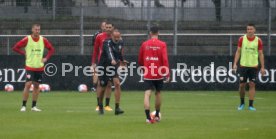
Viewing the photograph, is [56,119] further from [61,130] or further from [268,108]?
[268,108]

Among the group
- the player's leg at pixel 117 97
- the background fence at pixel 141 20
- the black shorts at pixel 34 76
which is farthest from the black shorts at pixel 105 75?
the background fence at pixel 141 20

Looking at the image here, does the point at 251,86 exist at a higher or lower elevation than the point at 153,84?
lower

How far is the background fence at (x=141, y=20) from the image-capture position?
30672 mm

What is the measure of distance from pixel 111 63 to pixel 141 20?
12.2 meters

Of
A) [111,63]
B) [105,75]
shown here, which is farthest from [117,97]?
[111,63]

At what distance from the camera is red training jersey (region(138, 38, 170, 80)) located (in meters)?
16.8

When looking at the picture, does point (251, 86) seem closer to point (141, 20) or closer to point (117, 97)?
point (117, 97)

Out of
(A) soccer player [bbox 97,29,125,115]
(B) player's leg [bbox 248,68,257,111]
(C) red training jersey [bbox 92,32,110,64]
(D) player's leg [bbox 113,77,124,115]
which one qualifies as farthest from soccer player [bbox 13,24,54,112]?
(B) player's leg [bbox 248,68,257,111]

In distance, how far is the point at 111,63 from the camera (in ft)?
62.2

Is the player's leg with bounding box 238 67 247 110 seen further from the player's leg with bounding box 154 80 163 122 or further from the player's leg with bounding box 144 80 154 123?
the player's leg with bounding box 144 80 154 123

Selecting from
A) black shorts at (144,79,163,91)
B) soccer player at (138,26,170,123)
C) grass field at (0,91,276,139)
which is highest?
soccer player at (138,26,170,123)

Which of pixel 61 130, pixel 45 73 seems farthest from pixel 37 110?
pixel 45 73

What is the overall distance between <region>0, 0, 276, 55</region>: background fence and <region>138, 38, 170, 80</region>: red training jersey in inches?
526

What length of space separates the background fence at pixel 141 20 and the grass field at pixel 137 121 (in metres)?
5.72
